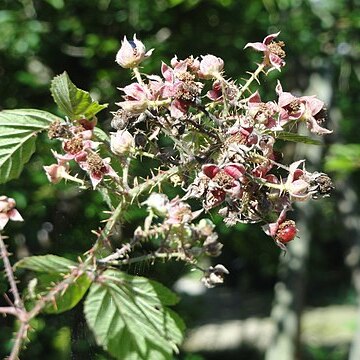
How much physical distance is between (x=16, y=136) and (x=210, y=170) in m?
0.27

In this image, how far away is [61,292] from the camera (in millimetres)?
638

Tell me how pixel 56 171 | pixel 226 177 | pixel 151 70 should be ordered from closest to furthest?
pixel 226 177 < pixel 56 171 < pixel 151 70

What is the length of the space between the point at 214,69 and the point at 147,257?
24cm

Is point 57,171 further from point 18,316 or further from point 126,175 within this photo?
point 18,316

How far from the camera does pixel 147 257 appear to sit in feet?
2.20

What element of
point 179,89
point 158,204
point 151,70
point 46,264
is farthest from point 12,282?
point 151,70

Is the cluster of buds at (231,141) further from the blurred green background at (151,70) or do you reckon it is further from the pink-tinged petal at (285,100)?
the blurred green background at (151,70)

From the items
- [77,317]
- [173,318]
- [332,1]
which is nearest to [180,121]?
[173,318]

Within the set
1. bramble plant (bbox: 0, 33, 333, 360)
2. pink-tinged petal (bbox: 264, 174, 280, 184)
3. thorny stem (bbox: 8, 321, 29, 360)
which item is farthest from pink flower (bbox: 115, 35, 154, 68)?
thorny stem (bbox: 8, 321, 29, 360)

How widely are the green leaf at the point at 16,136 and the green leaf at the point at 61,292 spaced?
180mm

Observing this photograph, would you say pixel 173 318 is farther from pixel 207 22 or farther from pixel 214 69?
pixel 207 22

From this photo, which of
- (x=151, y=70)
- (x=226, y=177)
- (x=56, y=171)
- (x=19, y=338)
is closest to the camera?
(x=19, y=338)

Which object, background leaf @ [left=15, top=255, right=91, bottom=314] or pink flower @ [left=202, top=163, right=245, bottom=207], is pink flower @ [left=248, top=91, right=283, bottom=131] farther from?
background leaf @ [left=15, top=255, right=91, bottom=314]

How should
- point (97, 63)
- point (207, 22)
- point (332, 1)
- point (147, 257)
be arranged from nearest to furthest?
point (147, 257)
point (97, 63)
point (207, 22)
point (332, 1)
